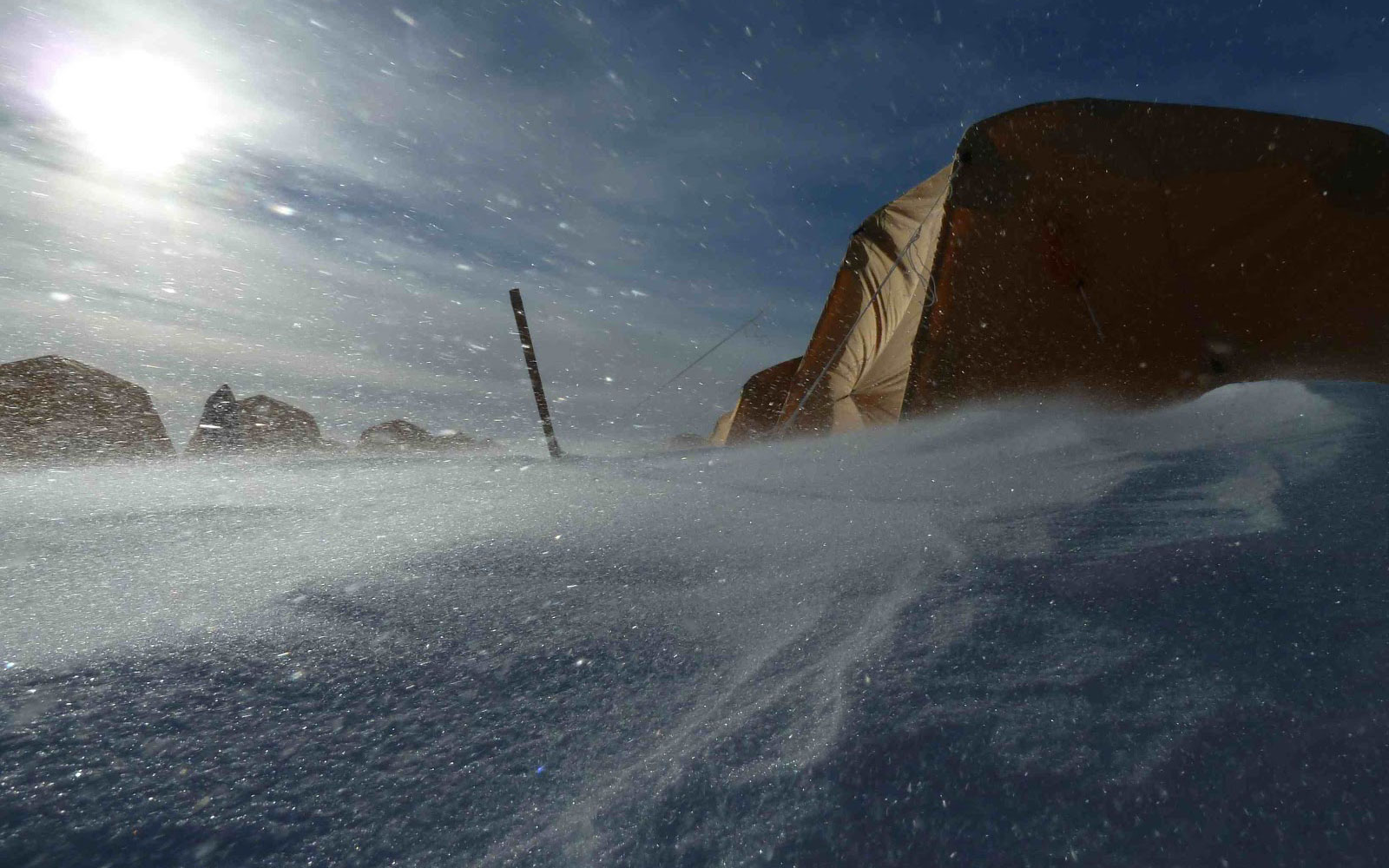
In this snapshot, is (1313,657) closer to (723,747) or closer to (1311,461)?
(723,747)

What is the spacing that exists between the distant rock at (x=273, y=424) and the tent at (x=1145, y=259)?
9.55m

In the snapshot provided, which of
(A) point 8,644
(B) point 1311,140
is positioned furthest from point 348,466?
(B) point 1311,140

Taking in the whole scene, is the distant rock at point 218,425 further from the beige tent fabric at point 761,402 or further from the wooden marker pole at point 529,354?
the beige tent fabric at point 761,402

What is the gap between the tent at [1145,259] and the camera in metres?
4.49

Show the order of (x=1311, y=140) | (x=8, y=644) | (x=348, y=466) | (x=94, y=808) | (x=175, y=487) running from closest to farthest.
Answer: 1. (x=94, y=808)
2. (x=8, y=644)
3. (x=175, y=487)
4. (x=348, y=466)
5. (x=1311, y=140)

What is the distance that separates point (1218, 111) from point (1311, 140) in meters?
0.65

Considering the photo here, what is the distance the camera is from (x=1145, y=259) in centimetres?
462

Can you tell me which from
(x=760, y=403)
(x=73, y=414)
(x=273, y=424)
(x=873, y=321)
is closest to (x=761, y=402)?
(x=760, y=403)

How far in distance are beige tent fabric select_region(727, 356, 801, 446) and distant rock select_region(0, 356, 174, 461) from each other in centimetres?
705

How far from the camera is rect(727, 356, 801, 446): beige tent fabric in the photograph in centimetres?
777

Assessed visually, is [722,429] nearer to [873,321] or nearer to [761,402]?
[761,402]

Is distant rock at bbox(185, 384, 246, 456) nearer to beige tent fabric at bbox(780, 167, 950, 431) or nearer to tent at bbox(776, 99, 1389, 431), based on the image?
beige tent fabric at bbox(780, 167, 950, 431)

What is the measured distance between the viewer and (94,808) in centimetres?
70

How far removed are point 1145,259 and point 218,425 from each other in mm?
11143
